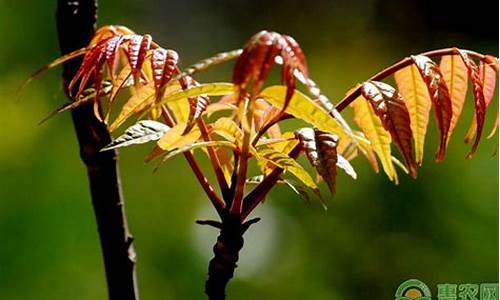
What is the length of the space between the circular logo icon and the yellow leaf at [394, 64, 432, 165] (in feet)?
0.60

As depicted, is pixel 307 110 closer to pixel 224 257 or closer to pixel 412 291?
pixel 224 257

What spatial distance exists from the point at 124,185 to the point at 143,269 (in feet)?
0.42

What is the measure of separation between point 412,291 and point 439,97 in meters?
0.26

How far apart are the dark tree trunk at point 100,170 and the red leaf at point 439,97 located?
19 cm

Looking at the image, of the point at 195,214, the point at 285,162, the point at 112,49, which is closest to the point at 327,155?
the point at 285,162

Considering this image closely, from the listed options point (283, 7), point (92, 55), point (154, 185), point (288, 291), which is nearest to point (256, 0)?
point (283, 7)

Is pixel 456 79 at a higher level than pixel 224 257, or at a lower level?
higher

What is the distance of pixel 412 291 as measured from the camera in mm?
696

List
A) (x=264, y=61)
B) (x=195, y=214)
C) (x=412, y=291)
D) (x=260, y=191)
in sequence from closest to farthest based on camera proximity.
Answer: (x=264, y=61) → (x=260, y=191) → (x=412, y=291) → (x=195, y=214)

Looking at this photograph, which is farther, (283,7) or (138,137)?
(283,7)

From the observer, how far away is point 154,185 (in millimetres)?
1276

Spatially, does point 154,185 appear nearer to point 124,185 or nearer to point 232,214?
point 124,185

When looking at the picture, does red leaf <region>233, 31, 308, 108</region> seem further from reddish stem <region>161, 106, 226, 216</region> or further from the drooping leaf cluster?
reddish stem <region>161, 106, 226, 216</region>

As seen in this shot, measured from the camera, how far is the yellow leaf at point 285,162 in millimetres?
470
